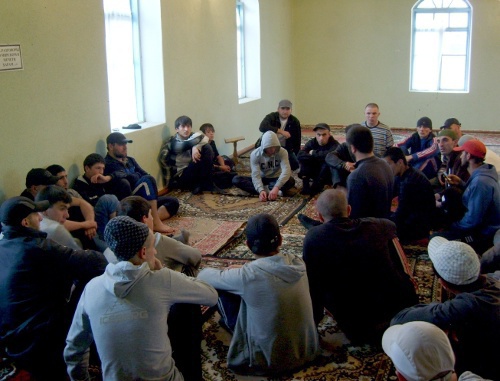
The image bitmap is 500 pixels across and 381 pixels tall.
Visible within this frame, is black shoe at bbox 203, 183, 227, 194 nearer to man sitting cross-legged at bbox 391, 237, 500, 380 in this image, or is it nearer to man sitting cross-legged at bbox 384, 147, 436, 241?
man sitting cross-legged at bbox 384, 147, 436, 241

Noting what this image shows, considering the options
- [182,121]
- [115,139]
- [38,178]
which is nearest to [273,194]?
[182,121]

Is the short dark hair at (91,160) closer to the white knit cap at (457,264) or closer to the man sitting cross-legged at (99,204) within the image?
the man sitting cross-legged at (99,204)

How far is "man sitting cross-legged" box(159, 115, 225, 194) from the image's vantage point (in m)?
7.22

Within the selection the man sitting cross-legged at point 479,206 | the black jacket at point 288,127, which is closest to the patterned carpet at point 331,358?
the man sitting cross-legged at point 479,206

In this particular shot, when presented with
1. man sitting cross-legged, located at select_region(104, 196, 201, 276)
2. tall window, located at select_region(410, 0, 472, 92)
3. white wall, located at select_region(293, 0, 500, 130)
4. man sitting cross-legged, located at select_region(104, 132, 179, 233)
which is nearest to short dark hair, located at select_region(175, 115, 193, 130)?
man sitting cross-legged, located at select_region(104, 132, 179, 233)

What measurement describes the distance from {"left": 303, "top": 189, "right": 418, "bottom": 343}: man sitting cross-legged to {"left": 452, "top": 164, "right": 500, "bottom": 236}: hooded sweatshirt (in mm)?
1389

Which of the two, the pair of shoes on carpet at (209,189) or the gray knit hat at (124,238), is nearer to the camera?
the gray knit hat at (124,238)

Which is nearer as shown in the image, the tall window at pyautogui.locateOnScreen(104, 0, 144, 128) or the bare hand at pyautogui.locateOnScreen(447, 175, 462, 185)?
the bare hand at pyautogui.locateOnScreen(447, 175, 462, 185)

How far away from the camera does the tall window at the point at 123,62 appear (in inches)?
264

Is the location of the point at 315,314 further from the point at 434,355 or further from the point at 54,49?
the point at 54,49

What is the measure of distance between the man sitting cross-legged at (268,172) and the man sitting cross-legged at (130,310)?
415cm

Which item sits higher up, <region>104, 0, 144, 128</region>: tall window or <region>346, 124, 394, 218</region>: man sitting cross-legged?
<region>104, 0, 144, 128</region>: tall window

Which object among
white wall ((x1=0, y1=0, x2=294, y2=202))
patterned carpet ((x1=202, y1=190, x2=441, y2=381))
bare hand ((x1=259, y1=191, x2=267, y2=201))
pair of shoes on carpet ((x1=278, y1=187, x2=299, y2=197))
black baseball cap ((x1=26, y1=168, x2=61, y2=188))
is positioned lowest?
patterned carpet ((x1=202, y1=190, x2=441, y2=381))

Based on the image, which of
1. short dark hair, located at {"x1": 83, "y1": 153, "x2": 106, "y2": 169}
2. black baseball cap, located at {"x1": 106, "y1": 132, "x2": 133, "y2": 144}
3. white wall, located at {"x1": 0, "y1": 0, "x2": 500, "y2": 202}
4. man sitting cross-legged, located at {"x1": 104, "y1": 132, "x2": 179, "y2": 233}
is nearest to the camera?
white wall, located at {"x1": 0, "y1": 0, "x2": 500, "y2": 202}
